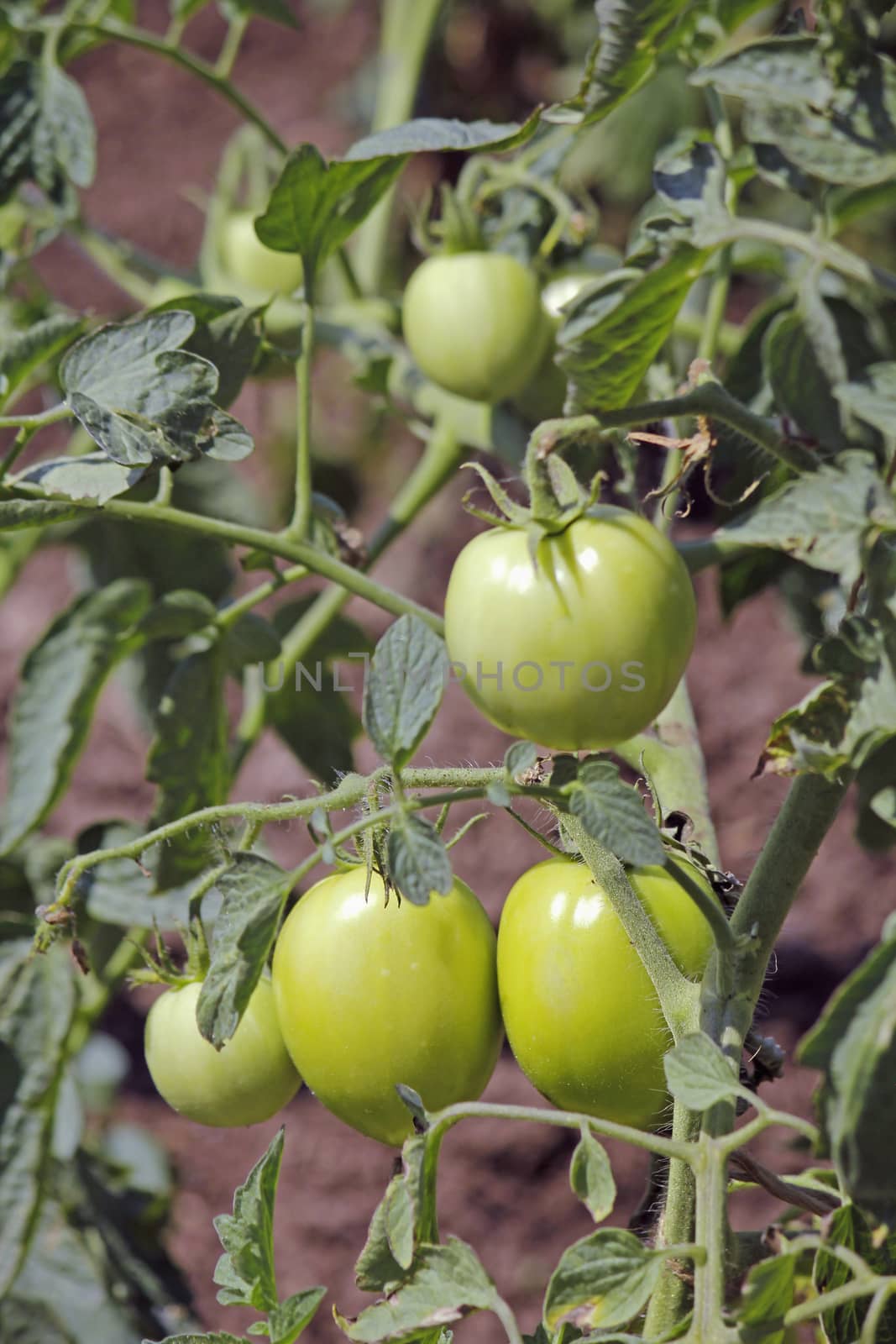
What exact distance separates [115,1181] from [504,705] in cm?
77

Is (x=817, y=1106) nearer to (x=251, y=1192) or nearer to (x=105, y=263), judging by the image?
(x=251, y=1192)

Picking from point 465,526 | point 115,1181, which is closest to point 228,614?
point 115,1181

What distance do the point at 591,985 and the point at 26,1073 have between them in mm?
355

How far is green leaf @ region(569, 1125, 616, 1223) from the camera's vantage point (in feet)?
1.14

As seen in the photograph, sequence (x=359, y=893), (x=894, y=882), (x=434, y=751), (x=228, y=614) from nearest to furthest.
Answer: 1. (x=359, y=893)
2. (x=228, y=614)
3. (x=894, y=882)
4. (x=434, y=751)

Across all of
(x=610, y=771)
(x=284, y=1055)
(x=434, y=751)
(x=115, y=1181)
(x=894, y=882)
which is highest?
(x=610, y=771)

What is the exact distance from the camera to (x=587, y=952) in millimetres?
402

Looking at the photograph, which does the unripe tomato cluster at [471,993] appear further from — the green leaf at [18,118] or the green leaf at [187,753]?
the green leaf at [18,118]

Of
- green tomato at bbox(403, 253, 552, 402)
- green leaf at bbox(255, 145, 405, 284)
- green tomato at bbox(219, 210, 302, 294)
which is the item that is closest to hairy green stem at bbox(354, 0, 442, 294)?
green tomato at bbox(219, 210, 302, 294)

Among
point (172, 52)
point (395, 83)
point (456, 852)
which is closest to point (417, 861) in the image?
point (172, 52)

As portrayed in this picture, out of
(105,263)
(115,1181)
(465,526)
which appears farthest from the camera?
(465,526)

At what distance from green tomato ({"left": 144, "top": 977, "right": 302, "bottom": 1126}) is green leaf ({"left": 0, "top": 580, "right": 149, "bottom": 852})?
22 cm

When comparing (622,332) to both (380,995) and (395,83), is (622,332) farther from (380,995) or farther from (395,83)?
(395,83)

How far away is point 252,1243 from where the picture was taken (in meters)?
0.38
